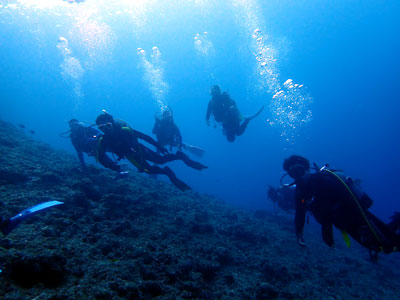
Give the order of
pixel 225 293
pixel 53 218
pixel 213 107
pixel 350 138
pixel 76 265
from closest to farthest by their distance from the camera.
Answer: pixel 76 265 < pixel 225 293 < pixel 53 218 < pixel 213 107 < pixel 350 138

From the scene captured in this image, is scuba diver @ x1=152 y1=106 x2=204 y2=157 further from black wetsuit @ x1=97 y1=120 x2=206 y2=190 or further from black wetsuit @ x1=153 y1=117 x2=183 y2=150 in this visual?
black wetsuit @ x1=97 y1=120 x2=206 y2=190

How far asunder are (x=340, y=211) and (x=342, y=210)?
0.12 feet

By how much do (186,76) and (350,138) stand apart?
8792 centimetres

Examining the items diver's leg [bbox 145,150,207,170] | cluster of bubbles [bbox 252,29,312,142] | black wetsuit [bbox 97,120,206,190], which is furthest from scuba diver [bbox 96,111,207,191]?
cluster of bubbles [bbox 252,29,312,142]

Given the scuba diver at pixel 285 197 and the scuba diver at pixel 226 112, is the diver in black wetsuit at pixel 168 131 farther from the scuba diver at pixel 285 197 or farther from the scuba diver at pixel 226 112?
the scuba diver at pixel 285 197

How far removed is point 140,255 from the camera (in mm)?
3668

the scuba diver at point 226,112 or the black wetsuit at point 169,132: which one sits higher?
the scuba diver at point 226,112

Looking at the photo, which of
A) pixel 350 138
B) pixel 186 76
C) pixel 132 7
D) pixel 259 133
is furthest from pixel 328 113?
pixel 132 7

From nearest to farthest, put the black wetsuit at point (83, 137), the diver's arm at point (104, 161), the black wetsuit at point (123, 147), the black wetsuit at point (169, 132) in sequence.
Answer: the diver's arm at point (104, 161) < the black wetsuit at point (123, 147) < the black wetsuit at point (83, 137) < the black wetsuit at point (169, 132)

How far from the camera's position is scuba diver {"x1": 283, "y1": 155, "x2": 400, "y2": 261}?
3441 mm

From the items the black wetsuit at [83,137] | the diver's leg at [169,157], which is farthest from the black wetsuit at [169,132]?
Result: the diver's leg at [169,157]

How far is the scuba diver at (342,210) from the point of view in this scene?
135 inches

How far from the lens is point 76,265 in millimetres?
2986

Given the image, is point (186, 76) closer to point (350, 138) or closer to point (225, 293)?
point (350, 138)
